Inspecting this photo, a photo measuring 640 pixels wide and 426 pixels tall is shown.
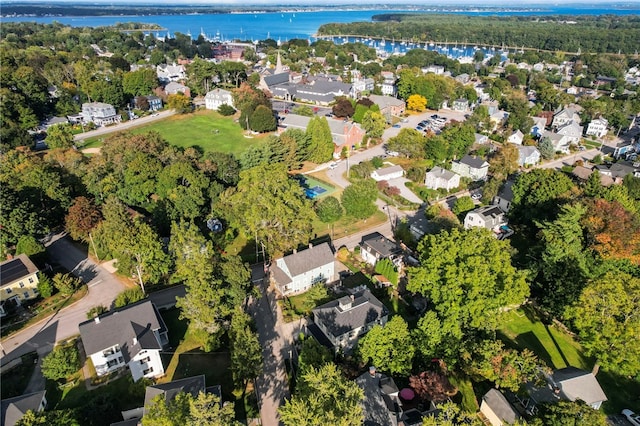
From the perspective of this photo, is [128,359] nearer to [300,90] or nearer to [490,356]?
[490,356]

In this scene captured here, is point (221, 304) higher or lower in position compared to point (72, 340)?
higher

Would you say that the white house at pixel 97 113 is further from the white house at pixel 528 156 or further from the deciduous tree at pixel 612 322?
the deciduous tree at pixel 612 322

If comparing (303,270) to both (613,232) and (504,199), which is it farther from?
(504,199)

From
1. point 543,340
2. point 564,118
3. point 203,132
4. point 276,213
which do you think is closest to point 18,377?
point 276,213

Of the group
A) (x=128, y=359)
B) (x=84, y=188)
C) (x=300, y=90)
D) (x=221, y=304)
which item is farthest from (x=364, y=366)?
(x=300, y=90)

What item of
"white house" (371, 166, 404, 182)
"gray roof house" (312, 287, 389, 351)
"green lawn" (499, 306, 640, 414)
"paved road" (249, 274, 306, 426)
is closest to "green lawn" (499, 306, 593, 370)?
"green lawn" (499, 306, 640, 414)

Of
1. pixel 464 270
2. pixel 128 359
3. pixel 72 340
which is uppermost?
pixel 464 270
